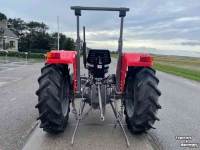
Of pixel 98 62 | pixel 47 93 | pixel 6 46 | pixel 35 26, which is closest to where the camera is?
pixel 47 93

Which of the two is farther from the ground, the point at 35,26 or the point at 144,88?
the point at 35,26

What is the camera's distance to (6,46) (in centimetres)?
3816

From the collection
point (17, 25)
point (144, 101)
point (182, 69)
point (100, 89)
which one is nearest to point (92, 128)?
point (100, 89)

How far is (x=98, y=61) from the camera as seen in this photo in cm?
441

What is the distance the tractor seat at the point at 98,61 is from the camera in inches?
173

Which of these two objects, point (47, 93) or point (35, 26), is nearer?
point (47, 93)

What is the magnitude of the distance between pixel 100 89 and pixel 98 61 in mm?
654

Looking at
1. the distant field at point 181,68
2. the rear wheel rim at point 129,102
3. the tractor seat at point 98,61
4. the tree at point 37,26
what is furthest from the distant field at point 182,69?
the tree at point 37,26

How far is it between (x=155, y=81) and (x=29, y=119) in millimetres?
2872

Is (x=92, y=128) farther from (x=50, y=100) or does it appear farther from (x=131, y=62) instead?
(x=131, y=62)

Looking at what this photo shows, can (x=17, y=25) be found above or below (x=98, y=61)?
above

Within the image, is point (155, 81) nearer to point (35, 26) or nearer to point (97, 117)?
point (97, 117)

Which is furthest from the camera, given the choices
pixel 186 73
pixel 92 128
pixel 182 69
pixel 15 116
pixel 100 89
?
pixel 182 69

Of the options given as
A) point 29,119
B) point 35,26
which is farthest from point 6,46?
point 29,119
